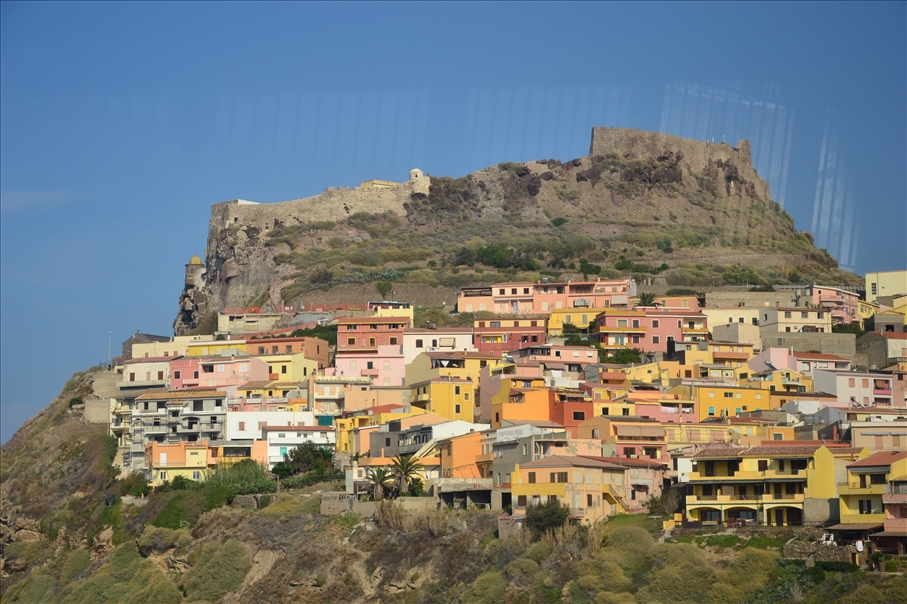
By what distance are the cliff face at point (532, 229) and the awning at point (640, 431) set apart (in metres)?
38.1

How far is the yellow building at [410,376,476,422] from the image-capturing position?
64.2 m

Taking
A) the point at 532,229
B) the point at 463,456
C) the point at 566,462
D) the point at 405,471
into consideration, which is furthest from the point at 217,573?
the point at 532,229

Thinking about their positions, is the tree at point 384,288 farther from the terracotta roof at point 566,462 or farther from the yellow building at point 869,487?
the yellow building at point 869,487

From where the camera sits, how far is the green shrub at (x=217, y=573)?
182 feet

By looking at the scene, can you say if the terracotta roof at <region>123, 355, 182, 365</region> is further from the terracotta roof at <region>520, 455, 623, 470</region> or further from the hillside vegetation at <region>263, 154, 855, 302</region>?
the terracotta roof at <region>520, 455, 623, 470</region>

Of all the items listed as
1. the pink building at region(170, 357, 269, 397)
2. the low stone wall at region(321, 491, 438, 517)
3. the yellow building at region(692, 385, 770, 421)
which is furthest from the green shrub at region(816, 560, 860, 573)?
the pink building at region(170, 357, 269, 397)

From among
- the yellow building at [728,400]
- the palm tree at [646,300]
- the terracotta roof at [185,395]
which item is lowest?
the terracotta roof at [185,395]

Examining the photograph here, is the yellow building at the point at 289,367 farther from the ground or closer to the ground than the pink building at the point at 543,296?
closer to the ground

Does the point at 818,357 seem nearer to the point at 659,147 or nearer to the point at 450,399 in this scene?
the point at 450,399

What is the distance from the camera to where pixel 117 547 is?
61.9 meters

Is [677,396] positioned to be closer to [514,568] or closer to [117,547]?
[514,568]

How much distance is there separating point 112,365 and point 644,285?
3056 centimetres

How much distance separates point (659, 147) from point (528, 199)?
12.0 metres

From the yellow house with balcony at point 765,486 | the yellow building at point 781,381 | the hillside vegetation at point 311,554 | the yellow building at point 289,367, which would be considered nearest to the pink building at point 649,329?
the yellow building at point 781,381
